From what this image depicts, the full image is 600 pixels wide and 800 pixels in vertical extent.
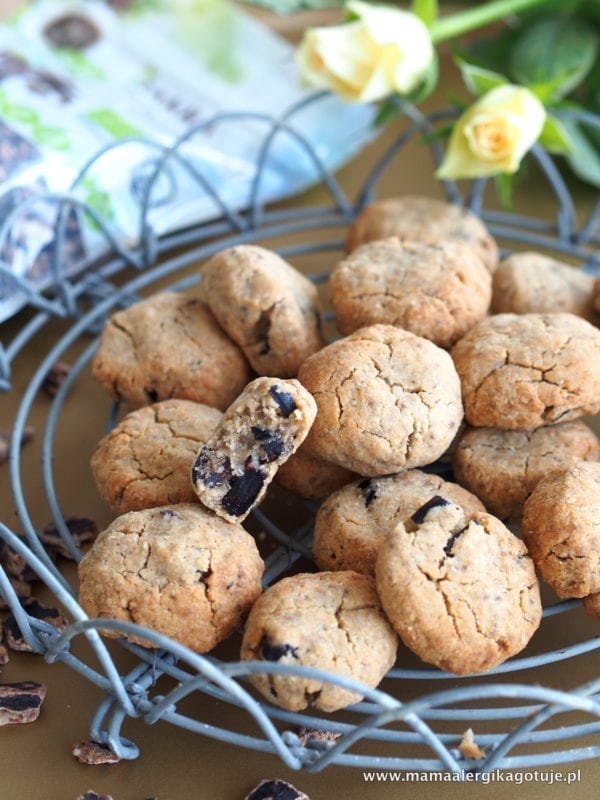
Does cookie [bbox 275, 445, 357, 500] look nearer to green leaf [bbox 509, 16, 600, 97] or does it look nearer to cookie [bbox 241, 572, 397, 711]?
cookie [bbox 241, 572, 397, 711]

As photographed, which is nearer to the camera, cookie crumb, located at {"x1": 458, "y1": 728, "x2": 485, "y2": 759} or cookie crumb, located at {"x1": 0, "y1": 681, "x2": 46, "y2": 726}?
cookie crumb, located at {"x1": 458, "y1": 728, "x2": 485, "y2": 759}

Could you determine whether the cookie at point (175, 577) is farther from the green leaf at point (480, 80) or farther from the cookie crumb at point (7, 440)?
the green leaf at point (480, 80)

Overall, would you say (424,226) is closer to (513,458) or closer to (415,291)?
(415,291)

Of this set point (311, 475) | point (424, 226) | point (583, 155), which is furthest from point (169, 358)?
point (583, 155)

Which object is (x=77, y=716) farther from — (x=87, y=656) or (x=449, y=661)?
(x=449, y=661)

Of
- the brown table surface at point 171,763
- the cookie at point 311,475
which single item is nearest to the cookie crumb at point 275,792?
the brown table surface at point 171,763

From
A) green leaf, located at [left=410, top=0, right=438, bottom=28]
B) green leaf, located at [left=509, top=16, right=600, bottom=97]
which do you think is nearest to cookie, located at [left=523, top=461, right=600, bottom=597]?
green leaf, located at [left=410, top=0, right=438, bottom=28]
